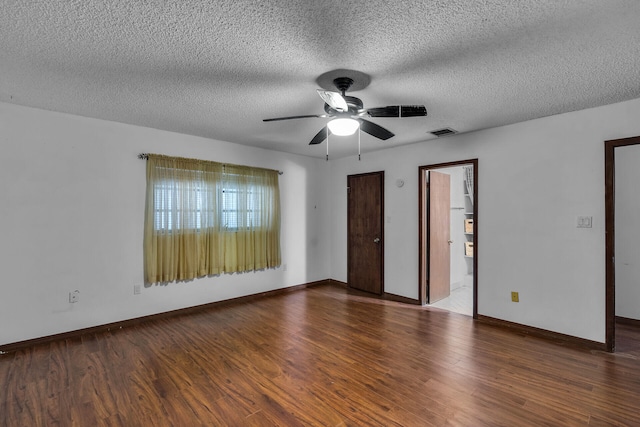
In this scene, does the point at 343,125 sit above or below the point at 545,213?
above

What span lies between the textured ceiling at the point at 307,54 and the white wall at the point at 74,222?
1.21 ft

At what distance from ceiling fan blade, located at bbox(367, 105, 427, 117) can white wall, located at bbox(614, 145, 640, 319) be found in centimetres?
335

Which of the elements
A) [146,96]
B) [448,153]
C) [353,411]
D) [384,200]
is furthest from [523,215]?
[146,96]

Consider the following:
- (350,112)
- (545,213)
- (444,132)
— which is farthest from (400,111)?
(545,213)

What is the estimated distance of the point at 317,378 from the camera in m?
2.47

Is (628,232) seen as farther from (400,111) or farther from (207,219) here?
(207,219)

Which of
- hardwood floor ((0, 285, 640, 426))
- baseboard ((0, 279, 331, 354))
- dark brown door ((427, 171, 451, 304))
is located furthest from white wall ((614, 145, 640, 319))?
baseboard ((0, 279, 331, 354))

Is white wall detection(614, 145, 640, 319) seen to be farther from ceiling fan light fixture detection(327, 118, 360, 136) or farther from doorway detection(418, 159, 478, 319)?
ceiling fan light fixture detection(327, 118, 360, 136)

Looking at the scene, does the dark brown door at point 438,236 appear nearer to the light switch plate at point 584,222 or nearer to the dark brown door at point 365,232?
the dark brown door at point 365,232

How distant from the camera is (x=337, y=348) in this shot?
303 cm

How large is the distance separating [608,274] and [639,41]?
2183 millimetres

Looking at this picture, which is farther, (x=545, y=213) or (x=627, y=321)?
(x=627, y=321)

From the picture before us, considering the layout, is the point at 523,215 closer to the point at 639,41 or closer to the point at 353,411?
the point at 639,41

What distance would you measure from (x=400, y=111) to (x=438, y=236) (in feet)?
9.81
